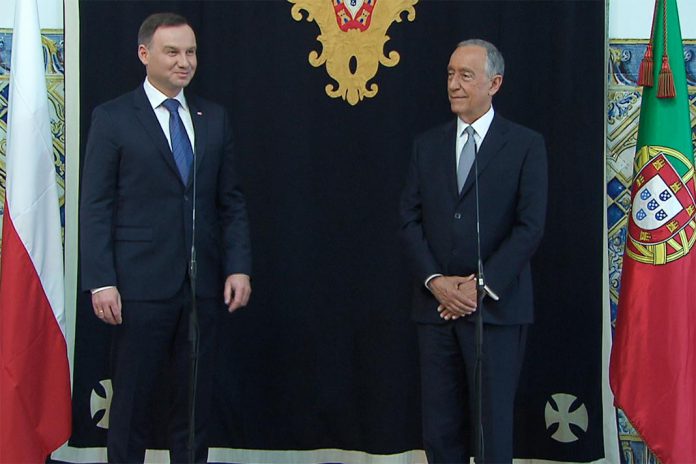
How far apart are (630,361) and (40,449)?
2.08 m

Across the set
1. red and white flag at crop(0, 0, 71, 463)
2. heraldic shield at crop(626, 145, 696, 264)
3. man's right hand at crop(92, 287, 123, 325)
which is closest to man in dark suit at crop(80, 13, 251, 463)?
man's right hand at crop(92, 287, 123, 325)

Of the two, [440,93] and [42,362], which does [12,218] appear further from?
[440,93]

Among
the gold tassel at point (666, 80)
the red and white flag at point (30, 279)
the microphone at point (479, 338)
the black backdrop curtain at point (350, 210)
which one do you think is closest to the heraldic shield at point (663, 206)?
the gold tassel at point (666, 80)

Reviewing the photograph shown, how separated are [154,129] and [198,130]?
0.14 metres

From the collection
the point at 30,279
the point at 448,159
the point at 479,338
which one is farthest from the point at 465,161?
the point at 30,279

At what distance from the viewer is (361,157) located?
12.6 feet

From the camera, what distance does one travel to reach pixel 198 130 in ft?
10.3

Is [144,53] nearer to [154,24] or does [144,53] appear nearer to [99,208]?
[154,24]

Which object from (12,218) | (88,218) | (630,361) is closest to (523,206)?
(630,361)

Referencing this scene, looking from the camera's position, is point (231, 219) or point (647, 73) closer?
point (231, 219)

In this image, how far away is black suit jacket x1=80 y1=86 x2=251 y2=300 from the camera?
3029 millimetres

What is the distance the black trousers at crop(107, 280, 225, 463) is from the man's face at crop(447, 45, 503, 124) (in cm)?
103

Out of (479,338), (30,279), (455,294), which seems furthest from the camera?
(30,279)

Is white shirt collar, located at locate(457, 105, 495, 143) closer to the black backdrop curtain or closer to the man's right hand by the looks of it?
the black backdrop curtain
